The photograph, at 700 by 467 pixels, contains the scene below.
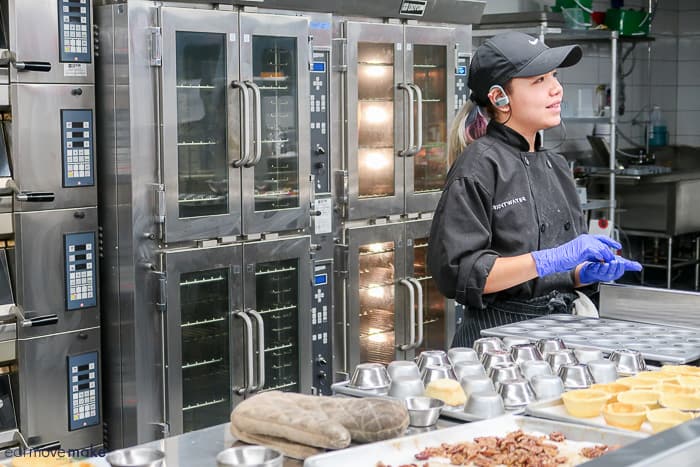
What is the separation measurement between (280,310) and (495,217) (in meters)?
2.20

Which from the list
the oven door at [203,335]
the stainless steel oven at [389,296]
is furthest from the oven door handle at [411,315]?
the oven door at [203,335]

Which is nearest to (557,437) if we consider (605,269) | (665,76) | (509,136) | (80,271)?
(605,269)

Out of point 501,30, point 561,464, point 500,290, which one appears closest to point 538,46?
point 500,290

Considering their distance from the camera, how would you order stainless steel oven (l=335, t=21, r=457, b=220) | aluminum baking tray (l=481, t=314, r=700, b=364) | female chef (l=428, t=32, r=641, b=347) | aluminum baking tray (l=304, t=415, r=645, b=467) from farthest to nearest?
stainless steel oven (l=335, t=21, r=457, b=220) → female chef (l=428, t=32, r=641, b=347) → aluminum baking tray (l=481, t=314, r=700, b=364) → aluminum baking tray (l=304, t=415, r=645, b=467)

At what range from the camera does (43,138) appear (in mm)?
4414

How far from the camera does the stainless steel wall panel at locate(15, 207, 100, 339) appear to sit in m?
4.39

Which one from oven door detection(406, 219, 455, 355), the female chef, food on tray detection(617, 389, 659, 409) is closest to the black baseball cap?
the female chef

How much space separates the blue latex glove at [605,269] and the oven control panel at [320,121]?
233 centimetres

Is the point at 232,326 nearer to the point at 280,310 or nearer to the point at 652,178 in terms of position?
the point at 280,310

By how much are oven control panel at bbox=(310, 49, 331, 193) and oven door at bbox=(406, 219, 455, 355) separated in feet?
2.37

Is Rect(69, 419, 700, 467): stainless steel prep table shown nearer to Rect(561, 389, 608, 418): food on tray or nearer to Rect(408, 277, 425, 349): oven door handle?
Rect(561, 389, 608, 418): food on tray

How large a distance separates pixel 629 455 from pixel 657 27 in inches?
353

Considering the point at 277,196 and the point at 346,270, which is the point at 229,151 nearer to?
the point at 277,196

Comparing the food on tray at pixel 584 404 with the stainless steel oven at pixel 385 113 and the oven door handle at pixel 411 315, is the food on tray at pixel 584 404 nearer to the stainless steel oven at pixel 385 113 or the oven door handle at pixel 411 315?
the stainless steel oven at pixel 385 113
